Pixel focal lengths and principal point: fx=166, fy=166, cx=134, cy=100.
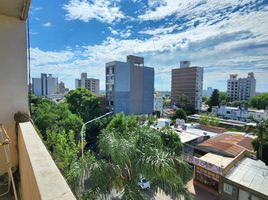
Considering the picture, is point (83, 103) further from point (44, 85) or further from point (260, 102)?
point (260, 102)

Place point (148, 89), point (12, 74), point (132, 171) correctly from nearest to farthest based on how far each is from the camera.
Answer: point (12, 74), point (132, 171), point (148, 89)

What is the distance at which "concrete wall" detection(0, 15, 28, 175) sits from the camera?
8.57ft

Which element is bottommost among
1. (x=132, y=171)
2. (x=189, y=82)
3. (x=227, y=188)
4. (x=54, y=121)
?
(x=227, y=188)

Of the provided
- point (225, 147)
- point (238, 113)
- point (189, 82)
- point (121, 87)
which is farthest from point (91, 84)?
point (225, 147)

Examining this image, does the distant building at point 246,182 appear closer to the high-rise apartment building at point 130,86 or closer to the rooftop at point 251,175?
the rooftop at point 251,175

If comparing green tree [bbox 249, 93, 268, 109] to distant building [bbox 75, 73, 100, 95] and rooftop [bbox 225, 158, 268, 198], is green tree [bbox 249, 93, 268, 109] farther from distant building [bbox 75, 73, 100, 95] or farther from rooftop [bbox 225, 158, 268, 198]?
distant building [bbox 75, 73, 100, 95]

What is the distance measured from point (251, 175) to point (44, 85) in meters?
40.5

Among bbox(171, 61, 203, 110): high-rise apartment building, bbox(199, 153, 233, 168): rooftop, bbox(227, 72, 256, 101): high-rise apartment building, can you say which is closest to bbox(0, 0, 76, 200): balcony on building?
bbox(199, 153, 233, 168): rooftop

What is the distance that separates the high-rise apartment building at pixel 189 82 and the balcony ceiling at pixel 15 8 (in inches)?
1299

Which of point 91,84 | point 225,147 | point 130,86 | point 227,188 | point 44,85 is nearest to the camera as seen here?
point 227,188

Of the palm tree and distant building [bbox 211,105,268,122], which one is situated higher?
the palm tree

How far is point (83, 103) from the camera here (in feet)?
53.3

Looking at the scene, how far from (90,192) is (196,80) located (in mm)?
34065

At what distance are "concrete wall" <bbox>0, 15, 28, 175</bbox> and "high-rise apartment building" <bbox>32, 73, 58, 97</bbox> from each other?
117 ft
